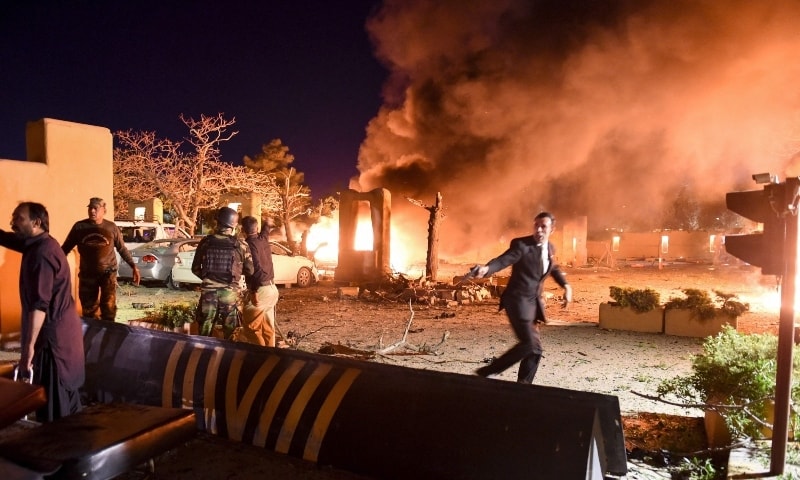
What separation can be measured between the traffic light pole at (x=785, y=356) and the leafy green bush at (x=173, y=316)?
246 inches

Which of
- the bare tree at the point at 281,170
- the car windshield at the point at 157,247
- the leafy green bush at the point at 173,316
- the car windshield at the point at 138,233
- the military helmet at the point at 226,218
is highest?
the bare tree at the point at 281,170

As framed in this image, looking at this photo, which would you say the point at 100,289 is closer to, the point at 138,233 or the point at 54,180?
the point at 54,180

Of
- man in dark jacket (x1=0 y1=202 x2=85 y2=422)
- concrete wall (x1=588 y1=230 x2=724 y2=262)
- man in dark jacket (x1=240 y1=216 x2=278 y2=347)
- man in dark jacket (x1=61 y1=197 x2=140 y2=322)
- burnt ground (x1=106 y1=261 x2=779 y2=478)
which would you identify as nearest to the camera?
man in dark jacket (x1=0 y1=202 x2=85 y2=422)

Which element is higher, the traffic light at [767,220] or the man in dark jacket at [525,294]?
the traffic light at [767,220]

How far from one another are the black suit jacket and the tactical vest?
9.14 feet

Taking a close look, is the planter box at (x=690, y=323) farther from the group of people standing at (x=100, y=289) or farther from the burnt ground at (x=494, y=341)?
the group of people standing at (x=100, y=289)

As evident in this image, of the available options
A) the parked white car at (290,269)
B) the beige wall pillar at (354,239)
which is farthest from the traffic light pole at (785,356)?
the beige wall pillar at (354,239)

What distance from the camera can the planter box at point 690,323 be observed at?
8492 millimetres

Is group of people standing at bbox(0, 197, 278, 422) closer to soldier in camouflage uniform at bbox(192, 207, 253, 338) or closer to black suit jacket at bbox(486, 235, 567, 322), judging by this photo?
soldier in camouflage uniform at bbox(192, 207, 253, 338)

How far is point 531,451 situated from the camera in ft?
9.57

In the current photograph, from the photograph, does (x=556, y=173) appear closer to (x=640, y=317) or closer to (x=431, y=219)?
(x=431, y=219)

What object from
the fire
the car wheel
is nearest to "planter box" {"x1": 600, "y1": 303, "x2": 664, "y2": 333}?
the car wheel

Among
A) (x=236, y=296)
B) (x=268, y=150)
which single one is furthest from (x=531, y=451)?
(x=268, y=150)

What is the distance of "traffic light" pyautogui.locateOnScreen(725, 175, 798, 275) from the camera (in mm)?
3375
